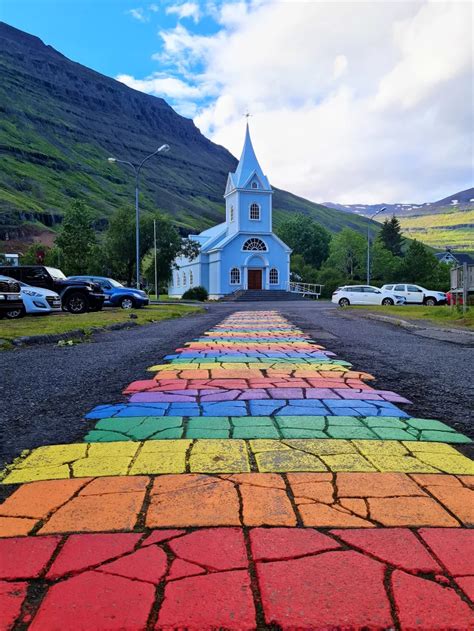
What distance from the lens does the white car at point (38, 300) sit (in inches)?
662

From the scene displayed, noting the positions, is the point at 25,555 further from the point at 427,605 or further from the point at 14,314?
the point at 14,314

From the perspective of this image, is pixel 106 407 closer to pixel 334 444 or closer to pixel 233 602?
pixel 334 444

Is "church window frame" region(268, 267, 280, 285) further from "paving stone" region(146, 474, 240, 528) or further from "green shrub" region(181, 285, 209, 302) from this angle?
"paving stone" region(146, 474, 240, 528)

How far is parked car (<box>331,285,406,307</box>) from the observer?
107ft

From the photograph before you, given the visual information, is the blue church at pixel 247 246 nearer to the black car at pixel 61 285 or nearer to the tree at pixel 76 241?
the tree at pixel 76 241

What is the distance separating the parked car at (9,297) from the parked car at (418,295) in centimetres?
2538

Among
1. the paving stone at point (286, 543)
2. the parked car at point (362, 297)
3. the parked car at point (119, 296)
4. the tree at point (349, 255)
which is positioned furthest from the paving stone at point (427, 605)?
the tree at point (349, 255)

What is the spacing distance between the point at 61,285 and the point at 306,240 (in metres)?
72.2

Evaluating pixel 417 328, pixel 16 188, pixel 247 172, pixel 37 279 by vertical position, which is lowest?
pixel 417 328

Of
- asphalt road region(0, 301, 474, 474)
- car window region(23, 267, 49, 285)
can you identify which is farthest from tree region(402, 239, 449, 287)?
asphalt road region(0, 301, 474, 474)

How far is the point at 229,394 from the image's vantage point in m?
4.81

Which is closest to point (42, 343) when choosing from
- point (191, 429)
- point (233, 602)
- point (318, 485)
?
point (191, 429)

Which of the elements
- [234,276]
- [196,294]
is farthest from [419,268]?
[196,294]

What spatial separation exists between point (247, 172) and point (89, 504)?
55.3m
